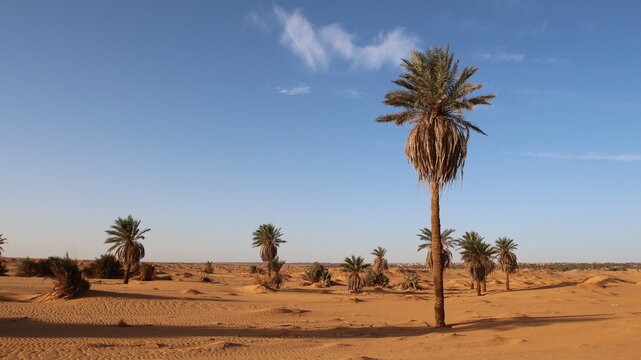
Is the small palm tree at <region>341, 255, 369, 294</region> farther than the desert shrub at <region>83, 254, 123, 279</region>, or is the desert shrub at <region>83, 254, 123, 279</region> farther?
the desert shrub at <region>83, 254, 123, 279</region>

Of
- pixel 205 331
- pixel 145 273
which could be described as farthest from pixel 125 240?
pixel 205 331

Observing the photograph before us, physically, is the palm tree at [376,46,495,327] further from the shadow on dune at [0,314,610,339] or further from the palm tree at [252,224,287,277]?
the palm tree at [252,224,287,277]

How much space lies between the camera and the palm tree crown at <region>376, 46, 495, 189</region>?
1959cm

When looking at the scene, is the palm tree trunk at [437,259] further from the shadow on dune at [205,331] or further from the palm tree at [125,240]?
the palm tree at [125,240]

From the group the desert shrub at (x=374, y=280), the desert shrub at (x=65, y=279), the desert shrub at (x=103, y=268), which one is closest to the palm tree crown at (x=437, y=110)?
the desert shrub at (x=65, y=279)

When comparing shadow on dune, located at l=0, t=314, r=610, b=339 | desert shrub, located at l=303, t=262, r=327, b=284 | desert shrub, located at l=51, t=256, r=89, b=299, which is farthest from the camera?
desert shrub, located at l=303, t=262, r=327, b=284

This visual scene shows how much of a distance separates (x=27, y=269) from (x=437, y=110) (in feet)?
161

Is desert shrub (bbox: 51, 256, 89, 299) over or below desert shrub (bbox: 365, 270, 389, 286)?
over

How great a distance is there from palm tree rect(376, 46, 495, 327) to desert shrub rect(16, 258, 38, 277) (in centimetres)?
4693

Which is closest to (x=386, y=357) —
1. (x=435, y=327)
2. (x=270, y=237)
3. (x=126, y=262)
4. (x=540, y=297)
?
(x=435, y=327)

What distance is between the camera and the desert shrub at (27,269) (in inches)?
1833

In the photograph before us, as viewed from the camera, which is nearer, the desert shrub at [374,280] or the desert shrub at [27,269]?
the desert shrub at [27,269]

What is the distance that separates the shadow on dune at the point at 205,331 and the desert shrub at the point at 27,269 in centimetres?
3545

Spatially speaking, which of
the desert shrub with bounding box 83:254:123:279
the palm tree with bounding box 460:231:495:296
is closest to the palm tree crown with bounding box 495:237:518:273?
the palm tree with bounding box 460:231:495:296
